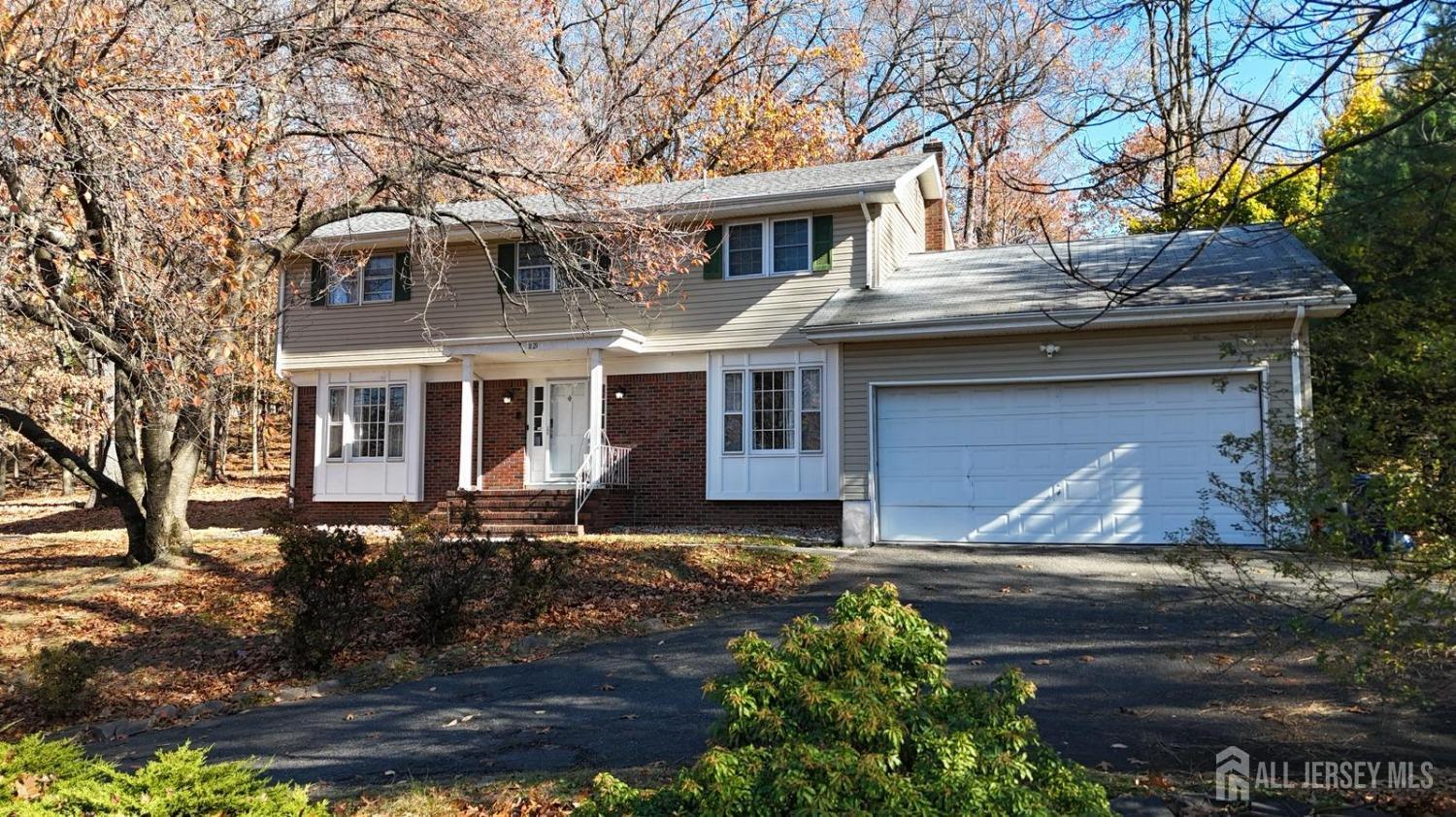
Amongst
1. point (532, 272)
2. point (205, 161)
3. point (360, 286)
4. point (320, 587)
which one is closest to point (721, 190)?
point (532, 272)

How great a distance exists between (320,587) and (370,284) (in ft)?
38.6

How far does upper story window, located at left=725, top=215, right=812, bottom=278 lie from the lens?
16.2 metres

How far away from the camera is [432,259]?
1298 cm

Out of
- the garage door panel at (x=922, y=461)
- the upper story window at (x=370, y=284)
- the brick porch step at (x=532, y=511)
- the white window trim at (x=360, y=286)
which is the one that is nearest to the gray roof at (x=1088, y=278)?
the garage door panel at (x=922, y=461)

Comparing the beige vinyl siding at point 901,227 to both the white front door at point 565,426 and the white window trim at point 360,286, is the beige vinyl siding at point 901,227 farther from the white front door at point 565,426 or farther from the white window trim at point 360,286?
the white window trim at point 360,286

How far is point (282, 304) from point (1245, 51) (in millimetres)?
18494

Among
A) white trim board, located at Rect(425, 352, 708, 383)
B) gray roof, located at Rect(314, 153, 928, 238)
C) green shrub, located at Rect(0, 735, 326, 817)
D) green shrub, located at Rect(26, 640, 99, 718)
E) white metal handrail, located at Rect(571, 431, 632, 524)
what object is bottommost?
green shrub, located at Rect(26, 640, 99, 718)

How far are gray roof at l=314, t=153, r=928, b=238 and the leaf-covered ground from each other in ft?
17.8

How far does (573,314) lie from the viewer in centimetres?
1631

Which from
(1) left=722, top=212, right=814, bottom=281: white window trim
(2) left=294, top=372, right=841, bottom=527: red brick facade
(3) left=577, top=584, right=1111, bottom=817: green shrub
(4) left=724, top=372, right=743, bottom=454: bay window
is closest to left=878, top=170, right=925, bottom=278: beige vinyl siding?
(1) left=722, top=212, right=814, bottom=281: white window trim

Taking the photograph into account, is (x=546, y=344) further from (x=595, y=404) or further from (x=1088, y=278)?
(x=1088, y=278)

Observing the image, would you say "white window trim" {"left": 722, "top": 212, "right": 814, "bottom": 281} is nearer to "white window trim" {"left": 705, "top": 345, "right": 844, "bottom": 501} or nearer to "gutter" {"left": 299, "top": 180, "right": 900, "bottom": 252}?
"gutter" {"left": 299, "top": 180, "right": 900, "bottom": 252}

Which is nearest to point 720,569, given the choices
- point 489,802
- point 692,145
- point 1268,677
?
point 1268,677

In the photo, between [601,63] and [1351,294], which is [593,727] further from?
[601,63]
